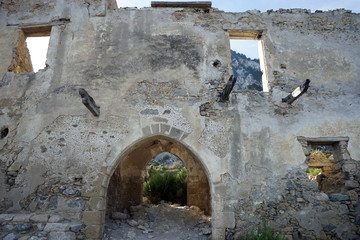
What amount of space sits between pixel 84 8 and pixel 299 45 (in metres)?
5.35

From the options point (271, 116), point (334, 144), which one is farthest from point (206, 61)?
point (334, 144)

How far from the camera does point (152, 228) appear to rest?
20.3ft

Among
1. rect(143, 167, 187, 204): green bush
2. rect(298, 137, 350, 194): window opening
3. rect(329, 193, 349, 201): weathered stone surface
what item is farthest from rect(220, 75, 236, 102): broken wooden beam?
rect(143, 167, 187, 204): green bush

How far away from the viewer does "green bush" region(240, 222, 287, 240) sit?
4.34 m

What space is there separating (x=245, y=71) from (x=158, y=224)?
115ft

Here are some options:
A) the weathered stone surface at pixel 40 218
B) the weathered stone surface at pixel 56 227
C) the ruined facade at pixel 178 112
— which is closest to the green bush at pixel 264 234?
the ruined facade at pixel 178 112

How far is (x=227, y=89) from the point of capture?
5.05m

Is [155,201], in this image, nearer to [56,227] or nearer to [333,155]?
[56,227]

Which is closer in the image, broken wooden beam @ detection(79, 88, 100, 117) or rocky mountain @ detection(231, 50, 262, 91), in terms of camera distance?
broken wooden beam @ detection(79, 88, 100, 117)

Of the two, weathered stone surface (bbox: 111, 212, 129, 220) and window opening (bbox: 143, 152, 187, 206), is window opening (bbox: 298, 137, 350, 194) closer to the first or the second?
weathered stone surface (bbox: 111, 212, 129, 220)

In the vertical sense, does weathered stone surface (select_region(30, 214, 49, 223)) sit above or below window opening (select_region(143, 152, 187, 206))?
below

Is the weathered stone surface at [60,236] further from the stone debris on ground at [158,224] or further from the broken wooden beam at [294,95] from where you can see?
the broken wooden beam at [294,95]

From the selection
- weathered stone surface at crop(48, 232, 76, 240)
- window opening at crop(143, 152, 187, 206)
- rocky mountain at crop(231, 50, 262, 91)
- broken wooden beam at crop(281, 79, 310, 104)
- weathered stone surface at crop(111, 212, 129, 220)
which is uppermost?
rocky mountain at crop(231, 50, 262, 91)

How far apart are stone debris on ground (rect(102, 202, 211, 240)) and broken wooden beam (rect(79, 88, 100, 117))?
8.20 ft
